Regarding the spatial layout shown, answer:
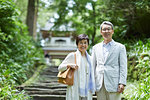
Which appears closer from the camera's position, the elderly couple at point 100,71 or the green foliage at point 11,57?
the elderly couple at point 100,71

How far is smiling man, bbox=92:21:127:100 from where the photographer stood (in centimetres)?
263

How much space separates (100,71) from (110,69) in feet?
0.49

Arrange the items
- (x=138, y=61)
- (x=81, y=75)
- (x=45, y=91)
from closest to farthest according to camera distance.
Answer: (x=81, y=75), (x=138, y=61), (x=45, y=91)

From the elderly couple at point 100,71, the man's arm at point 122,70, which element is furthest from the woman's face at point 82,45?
the man's arm at point 122,70

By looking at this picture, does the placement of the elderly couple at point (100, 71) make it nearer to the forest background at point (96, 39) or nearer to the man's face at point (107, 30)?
the man's face at point (107, 30)

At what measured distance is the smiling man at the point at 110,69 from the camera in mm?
2635

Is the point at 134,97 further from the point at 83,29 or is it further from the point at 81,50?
the point at 83,29

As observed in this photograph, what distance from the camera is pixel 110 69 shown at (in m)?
2.68

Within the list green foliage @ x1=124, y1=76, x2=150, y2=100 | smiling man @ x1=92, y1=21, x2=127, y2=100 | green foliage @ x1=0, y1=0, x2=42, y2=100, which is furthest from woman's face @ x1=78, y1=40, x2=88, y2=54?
green foliage @ x1=0, y1=0, x2=42, y2=100

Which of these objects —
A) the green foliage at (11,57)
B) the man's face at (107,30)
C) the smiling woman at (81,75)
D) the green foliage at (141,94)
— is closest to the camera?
the smiling woman at (81,75)

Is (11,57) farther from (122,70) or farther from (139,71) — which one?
(122,70)

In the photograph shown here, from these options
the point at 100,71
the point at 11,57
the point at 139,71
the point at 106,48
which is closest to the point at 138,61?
the point at 139,71

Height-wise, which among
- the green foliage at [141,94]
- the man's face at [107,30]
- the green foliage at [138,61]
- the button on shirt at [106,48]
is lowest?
the green foliage at [141,94]

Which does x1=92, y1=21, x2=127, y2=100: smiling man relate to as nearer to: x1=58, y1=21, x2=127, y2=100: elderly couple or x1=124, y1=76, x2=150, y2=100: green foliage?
x1=58, y1=21, x2=127, y2=100: elderly couple
